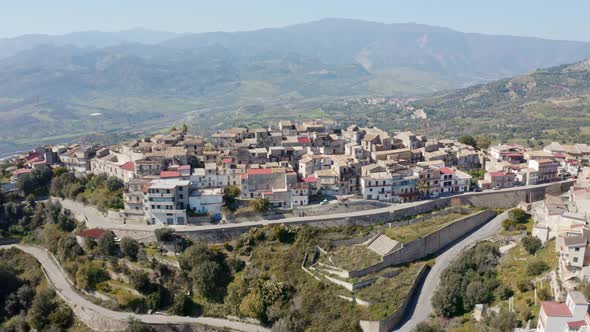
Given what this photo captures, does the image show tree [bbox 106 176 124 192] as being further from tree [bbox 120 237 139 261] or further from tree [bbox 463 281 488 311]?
tree [bbox 463 281 488 311]

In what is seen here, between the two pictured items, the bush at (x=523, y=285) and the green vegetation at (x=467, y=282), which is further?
the green vegetation at (x=467, y=282)

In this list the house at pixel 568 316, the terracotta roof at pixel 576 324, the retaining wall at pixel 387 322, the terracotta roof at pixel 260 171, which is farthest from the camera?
the terracotta roof at pixel 260 171

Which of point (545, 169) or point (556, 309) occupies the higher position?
point (545, 169)

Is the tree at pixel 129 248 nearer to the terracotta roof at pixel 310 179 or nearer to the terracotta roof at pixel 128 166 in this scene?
the terracotta roof at pixel 128 166

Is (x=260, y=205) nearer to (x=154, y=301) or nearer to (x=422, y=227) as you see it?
(x=154, y=301)

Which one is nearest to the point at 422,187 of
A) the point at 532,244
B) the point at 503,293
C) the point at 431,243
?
the point at 431,243

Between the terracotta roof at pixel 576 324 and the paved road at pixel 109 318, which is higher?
the terracotta roof at pixel 576 324

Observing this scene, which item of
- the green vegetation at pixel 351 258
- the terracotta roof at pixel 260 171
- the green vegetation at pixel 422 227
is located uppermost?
the terracotta roof at pixel 260 171

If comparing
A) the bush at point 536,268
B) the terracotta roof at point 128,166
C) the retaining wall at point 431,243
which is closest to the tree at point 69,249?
the terracotta roof at point 128,166
